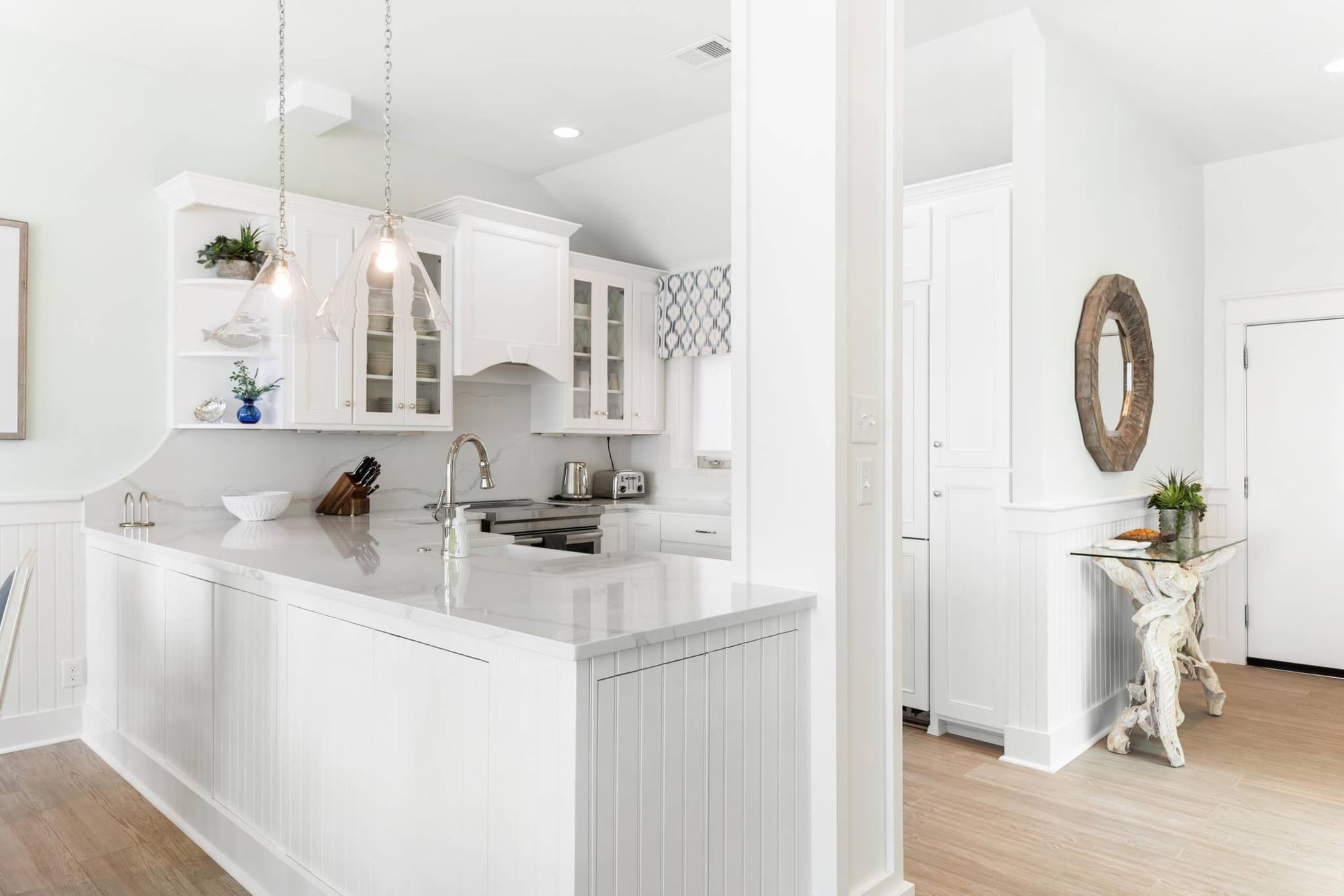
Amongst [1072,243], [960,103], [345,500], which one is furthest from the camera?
[345,500]

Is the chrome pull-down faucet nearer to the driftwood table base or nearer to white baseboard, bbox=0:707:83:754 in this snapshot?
white baseboard, bbox=0:707:83:754

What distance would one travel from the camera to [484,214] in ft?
14.3

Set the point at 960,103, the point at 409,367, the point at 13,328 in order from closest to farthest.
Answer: the point at 13,328 → the point at 960,103 → the point at 409,367

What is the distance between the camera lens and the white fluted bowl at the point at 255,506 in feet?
11.9

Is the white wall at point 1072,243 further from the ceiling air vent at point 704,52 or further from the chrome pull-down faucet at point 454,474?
the chrome pull-down faucet at point 454,474

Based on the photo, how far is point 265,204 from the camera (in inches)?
145

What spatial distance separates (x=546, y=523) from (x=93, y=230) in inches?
90.0

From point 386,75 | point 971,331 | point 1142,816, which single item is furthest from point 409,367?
point 1142,816

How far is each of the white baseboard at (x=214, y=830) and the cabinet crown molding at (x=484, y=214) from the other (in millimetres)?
2631

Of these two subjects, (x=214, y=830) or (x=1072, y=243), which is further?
(x=1072, y=243)

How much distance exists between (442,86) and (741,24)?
2280mm

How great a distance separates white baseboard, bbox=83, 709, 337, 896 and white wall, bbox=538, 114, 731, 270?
3502 millimetres

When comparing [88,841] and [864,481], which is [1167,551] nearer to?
[864,481]

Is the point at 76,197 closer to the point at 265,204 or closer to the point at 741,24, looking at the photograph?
the point at 265,204
